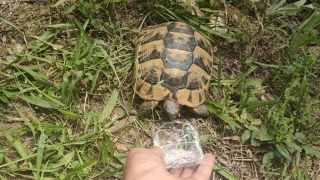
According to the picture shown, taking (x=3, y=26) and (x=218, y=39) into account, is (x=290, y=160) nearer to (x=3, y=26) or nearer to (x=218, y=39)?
(x=218, y=39)

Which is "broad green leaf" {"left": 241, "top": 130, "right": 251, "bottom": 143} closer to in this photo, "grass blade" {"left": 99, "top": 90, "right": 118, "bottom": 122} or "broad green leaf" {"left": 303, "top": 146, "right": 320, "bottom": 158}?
"broad green leaf" {"left": 303, "top": 146, "right": 320, "bottom": 158}

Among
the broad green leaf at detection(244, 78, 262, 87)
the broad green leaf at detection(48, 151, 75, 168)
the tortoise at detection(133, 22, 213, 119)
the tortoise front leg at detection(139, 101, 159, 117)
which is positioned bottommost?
the broad green leaf at detection(48, 151, 75, 168)

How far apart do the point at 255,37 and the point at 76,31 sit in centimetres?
180

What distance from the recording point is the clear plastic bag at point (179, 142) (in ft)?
9.41

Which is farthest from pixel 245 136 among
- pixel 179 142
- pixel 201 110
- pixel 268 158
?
pixel 179 142

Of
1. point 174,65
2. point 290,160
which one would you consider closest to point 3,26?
point 174,65

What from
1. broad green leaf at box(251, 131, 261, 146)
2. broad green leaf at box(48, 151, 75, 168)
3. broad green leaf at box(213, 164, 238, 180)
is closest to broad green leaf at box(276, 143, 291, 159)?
broad green leaf at box(251, 131, 261, 146)

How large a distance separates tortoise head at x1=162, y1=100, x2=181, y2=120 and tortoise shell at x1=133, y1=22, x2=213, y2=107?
36 millimetres

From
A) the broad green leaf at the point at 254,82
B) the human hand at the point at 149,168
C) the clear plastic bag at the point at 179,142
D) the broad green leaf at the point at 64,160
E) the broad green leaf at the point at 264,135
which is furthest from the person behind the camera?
the broad green leaf at the point at 254,82

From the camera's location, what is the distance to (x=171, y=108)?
292 cm

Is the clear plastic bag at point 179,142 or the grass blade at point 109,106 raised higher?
the grass blade at point 109,106

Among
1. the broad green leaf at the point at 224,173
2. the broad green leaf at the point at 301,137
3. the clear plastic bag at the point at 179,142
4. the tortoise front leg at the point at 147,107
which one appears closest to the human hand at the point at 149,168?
the clear plastic bag at the point at 179,142

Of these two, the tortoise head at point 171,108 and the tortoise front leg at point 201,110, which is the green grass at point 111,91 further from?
the tortoise head at point 171,108

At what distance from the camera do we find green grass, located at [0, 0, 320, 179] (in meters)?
2.82
